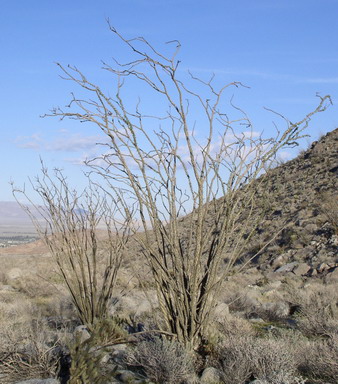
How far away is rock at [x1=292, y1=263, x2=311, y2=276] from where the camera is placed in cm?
1871

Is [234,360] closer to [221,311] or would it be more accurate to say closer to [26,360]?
[26,360]

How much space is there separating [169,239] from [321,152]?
2967 centimetres

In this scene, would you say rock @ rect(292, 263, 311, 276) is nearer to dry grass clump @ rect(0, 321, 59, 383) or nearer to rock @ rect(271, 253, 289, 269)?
rock @ rect(271, 253, 289, 269)

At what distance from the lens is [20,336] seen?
6.75 meters

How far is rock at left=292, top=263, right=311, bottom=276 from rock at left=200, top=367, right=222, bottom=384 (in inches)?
519

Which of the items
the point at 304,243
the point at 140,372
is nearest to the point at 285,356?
the point at 140,372

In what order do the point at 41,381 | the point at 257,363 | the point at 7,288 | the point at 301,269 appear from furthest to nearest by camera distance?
Answer: the point at 301,269
the point at 7,288
the point at 257,363
the point at 41,381

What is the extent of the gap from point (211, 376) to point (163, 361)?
52 centimetres

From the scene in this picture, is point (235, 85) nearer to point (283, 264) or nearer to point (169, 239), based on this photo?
point (169, 239)

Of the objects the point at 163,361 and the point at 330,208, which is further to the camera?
the point at 330,208

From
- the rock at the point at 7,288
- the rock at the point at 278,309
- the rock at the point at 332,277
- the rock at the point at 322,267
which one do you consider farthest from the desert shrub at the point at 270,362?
the rock at the point at 322,267

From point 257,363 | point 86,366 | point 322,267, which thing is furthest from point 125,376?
point 322,267

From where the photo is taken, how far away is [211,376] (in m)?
5.95

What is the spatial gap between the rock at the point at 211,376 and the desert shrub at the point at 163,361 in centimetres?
15
